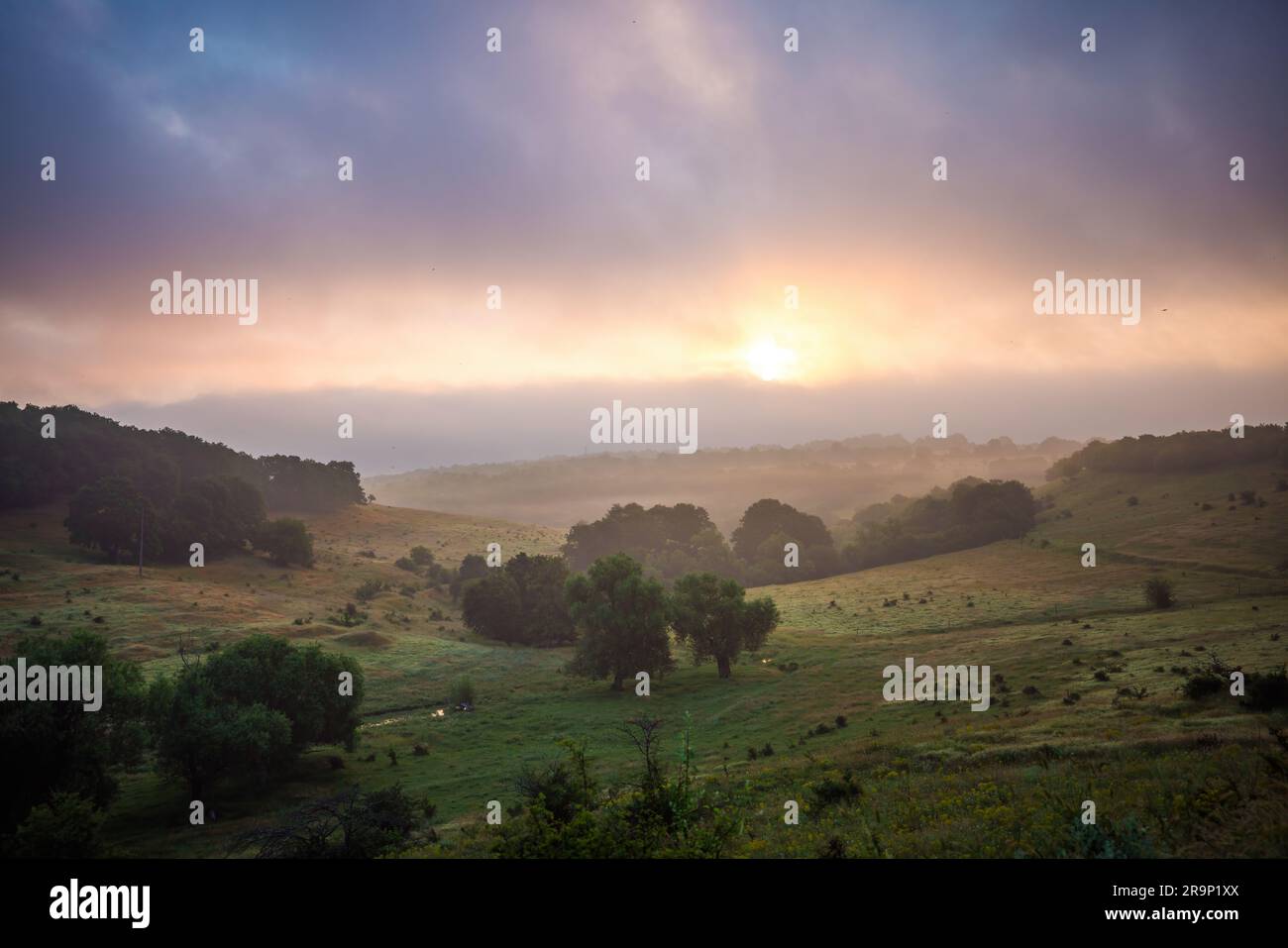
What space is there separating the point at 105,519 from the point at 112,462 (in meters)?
31.0

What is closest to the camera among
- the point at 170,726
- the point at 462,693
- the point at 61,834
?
the point at 61,834

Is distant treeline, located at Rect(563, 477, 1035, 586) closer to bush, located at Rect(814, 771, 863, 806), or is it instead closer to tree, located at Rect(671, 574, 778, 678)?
tree, located at Rect(671, 574, 778, 678)

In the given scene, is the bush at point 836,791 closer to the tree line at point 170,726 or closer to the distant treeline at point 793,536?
the tree line at point 170,726

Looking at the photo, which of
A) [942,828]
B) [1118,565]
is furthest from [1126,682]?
[1118,565]

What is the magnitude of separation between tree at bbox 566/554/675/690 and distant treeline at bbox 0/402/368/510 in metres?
81.7

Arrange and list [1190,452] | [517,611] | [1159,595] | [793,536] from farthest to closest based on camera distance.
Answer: [793,536], [1190,452], [517,611], [1159,595]

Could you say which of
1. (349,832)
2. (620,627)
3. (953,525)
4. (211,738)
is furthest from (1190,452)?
(211,738)

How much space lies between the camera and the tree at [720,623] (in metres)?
62.8

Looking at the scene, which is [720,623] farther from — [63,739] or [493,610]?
[63,739]

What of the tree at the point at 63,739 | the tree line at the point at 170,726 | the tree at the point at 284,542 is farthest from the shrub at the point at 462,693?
the tree at the point at 284,542

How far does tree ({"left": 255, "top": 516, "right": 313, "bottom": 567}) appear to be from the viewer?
106438mm

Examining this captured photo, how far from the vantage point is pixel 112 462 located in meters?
115

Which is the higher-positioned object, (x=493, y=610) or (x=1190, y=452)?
(x=1190, y=452)
